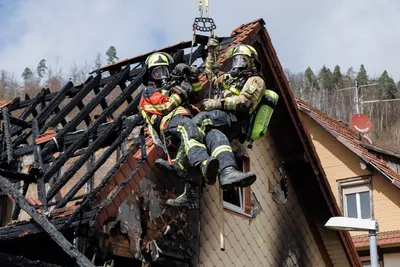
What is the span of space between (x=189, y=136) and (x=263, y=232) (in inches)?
175

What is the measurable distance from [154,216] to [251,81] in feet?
7.65

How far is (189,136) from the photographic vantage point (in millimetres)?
7176

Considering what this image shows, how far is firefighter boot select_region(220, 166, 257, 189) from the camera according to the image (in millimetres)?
6582

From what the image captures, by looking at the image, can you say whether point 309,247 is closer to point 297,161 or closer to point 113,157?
point 297,161

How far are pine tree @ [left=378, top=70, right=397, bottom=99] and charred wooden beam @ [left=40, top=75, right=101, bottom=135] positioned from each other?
85790 mm

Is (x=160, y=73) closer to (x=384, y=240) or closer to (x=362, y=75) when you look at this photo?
(x=384, y=240)

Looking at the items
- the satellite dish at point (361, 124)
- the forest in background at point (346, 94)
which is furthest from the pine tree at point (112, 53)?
the satellite dish at point (361, 124)

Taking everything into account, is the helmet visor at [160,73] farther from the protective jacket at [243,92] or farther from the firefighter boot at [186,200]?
the firefighter boot at [186,200]

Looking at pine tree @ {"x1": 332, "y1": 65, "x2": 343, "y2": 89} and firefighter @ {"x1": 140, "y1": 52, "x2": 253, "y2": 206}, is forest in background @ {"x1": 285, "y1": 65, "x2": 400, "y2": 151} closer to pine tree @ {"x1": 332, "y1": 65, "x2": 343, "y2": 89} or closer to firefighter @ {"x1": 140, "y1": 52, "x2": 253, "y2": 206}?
pine tree @ {"x1": 332, "y1": 65, "x2": 343, "y2": 89}

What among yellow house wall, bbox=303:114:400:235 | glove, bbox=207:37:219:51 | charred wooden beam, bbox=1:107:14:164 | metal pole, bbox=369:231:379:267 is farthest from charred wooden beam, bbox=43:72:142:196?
yellow house wall, bbox=303:114:400:235

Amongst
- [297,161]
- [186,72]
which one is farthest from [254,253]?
[186,72]

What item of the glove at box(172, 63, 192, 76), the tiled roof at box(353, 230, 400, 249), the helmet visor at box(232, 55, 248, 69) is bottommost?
the glove at box(172, 63, 192, 76)

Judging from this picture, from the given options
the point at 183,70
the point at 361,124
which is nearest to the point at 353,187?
the point at 361,124

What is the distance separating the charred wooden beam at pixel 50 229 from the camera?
679 centimetres
